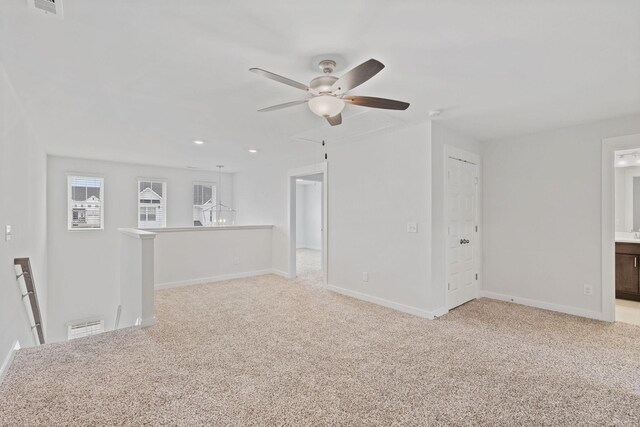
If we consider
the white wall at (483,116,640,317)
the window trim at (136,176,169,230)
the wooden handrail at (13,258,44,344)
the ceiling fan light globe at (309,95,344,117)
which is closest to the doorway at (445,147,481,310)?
the white wall at (483,116,640,317)

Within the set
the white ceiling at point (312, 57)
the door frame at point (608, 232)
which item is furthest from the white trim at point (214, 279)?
the door frame at point (608, 232)

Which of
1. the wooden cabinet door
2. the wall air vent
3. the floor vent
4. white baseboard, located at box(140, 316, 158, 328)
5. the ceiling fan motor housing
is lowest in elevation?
the floor vent

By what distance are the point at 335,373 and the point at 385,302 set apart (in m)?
1.91

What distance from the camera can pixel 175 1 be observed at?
5.34 ft

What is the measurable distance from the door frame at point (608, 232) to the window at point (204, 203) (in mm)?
7420

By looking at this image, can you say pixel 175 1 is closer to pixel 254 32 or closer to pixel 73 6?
pixel 254 32

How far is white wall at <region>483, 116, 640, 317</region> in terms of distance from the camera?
12.1 ft

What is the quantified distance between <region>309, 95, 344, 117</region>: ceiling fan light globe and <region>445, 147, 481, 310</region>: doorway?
208 cm

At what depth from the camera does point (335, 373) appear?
238 cm

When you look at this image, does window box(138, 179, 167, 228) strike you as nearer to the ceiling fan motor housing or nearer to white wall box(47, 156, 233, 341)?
white wall box(47, 156, 233, 341)

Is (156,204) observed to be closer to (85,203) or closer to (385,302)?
(85,203)

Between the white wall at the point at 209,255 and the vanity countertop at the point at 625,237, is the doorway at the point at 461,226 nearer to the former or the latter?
the vanity countertop at the point at 625,237

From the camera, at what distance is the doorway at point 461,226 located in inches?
156

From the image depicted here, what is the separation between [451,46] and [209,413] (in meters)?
2.81
